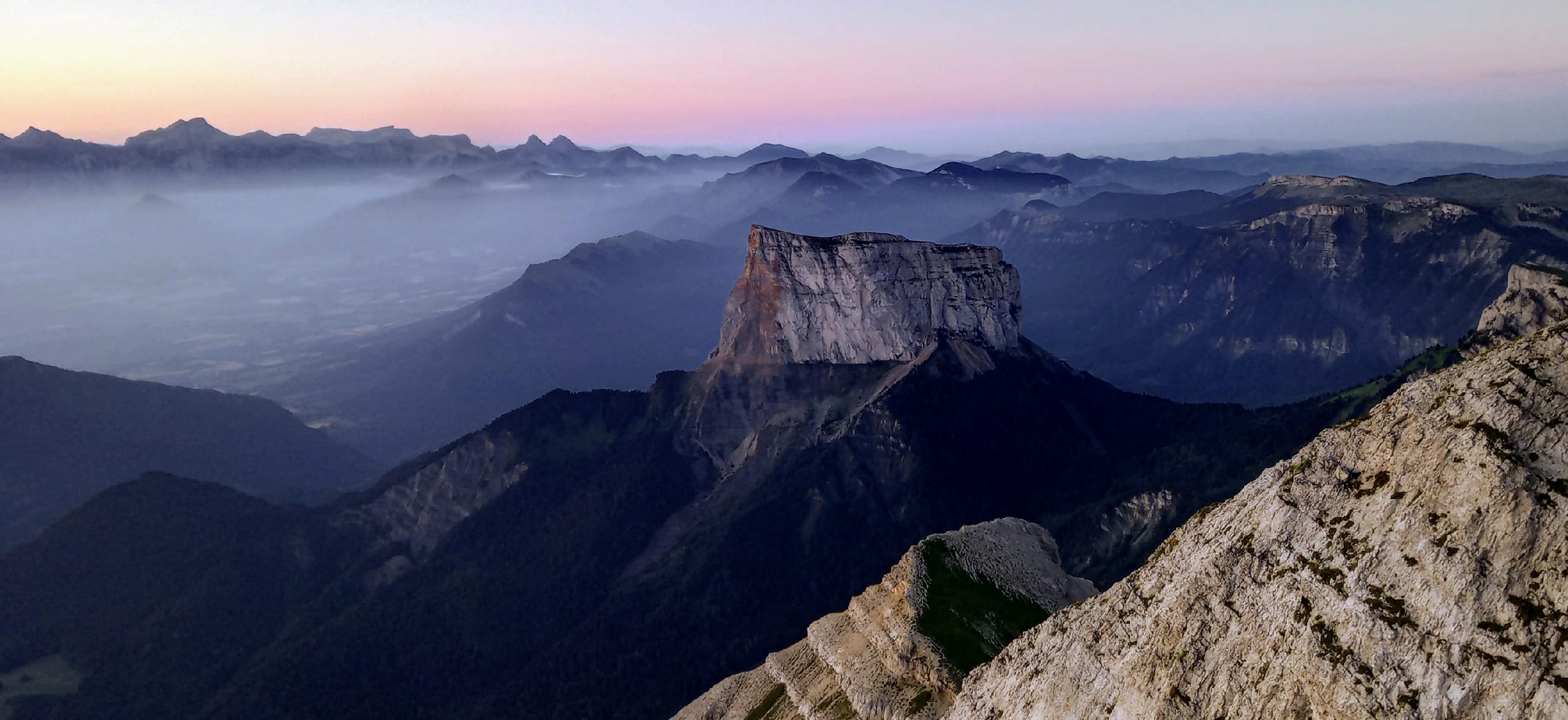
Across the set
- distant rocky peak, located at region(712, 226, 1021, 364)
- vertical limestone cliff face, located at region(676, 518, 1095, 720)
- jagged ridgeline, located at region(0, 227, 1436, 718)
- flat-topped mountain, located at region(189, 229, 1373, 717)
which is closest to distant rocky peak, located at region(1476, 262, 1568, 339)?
jagged ridgeline, located at region(0, 227, 1436, 718)

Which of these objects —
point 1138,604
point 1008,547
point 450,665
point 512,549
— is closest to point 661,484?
Result: point 512,549

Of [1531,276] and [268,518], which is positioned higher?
[1531,276]

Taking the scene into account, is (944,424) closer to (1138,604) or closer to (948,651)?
(948,651)

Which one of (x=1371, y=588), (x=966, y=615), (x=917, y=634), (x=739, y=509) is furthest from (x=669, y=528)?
(x=1371, y=588)

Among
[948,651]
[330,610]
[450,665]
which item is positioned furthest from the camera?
[330,610]

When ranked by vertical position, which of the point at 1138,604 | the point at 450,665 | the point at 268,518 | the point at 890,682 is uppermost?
the point at 1138,604

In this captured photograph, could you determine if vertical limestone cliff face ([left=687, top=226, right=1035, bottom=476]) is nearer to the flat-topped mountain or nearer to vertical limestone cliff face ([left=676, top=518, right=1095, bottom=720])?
the flat-topped mountain

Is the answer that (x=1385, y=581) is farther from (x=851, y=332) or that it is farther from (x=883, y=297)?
(x=851, y=332)

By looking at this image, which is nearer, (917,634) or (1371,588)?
(1371,588)

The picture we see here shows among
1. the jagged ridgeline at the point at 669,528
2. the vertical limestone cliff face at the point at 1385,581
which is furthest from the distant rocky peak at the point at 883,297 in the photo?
the vertical limestone cliff face at the point at 1385,581
